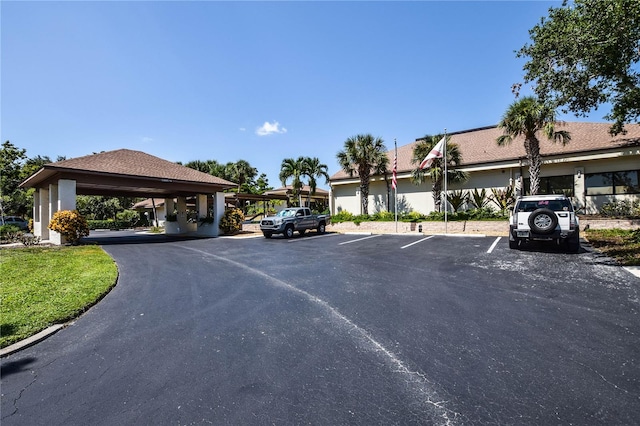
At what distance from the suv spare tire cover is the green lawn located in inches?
495

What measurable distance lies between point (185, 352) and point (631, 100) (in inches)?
563

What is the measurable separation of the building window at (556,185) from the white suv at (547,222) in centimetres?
1033

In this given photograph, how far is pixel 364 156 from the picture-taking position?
24.5 meters

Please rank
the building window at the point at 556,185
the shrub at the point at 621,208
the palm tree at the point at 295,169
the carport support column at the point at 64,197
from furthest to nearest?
the palm tree at the point at 295,169
the building window at the point at 556,185
the shrub at the point at 621,208
the carport support column at the point at 64,197

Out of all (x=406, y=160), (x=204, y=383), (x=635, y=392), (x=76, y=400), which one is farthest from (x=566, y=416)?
(x=406, y=160)

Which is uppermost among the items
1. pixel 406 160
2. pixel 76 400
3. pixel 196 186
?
pixel 406 160

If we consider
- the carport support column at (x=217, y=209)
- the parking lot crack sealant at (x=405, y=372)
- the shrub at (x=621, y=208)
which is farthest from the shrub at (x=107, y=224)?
A: the shrub at (x=621, y=208)

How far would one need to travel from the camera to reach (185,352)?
3.88m

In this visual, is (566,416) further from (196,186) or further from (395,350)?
(196,186)

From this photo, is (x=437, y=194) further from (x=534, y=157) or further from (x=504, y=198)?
(x=534, y=157)

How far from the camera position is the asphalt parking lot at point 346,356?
105 inches

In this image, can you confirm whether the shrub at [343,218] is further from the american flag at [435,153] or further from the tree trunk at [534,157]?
the tree trunk at [534,157]

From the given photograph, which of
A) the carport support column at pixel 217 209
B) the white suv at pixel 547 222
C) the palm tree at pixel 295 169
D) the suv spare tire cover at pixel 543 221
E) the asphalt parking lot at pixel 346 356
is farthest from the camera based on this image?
the palm tree at pixel 295 169

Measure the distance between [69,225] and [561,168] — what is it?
29.4 metres
